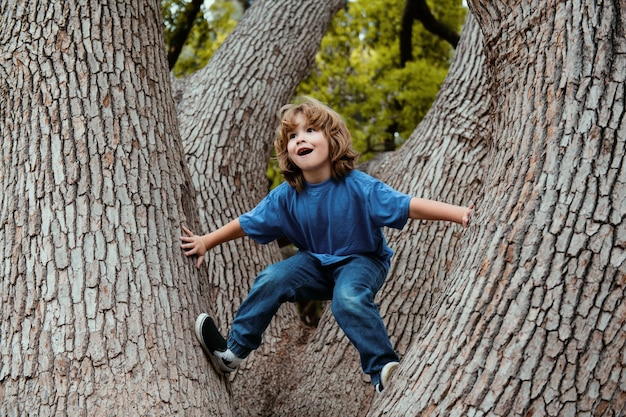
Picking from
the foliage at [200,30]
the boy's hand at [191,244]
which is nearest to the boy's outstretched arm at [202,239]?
the boy's hand at [191,244]

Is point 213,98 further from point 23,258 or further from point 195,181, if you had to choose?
point 23,258

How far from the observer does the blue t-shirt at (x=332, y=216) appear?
3320 mm

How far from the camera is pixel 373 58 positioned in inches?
434

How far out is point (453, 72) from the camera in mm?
5379

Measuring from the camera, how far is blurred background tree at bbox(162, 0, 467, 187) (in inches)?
354

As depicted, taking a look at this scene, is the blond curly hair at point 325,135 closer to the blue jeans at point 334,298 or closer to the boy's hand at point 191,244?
the blue jeans at point 334,298

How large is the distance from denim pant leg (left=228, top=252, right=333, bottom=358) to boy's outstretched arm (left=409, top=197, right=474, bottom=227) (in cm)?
60

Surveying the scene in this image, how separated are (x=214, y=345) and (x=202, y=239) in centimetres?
52

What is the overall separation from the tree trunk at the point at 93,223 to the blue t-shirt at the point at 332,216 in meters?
0.39

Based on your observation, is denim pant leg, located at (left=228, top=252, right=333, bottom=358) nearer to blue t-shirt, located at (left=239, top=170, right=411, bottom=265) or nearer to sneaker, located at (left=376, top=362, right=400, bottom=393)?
blue t-shirt, located at (left=239, top=170, right=411, bottom=265)

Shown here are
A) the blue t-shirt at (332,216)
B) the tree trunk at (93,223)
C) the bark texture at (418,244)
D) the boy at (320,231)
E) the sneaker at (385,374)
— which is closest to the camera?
the tree trunk at (93,223)

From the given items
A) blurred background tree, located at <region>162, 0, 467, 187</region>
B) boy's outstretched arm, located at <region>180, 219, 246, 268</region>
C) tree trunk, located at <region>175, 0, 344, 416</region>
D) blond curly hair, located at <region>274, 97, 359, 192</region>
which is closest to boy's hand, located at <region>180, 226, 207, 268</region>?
boy's outstretched arm, located at <region>180, 219, 246, 268</region>

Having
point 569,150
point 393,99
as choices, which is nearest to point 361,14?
point 393,99

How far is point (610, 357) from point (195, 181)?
3165mm
